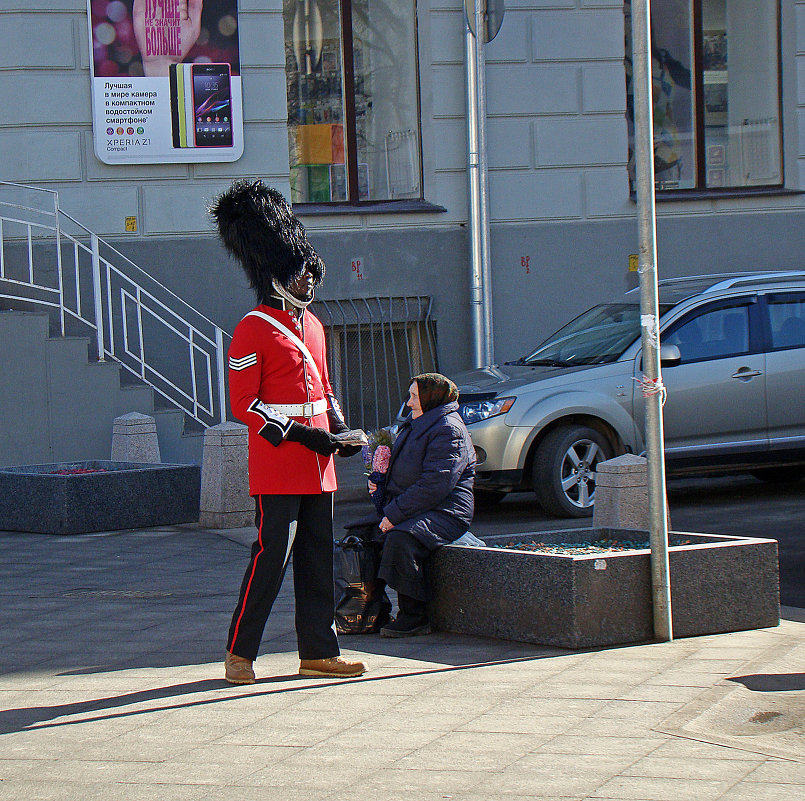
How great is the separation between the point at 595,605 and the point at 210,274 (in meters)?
8.57

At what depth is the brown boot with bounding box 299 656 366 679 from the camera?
17.5 feet

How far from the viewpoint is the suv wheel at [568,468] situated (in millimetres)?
9703

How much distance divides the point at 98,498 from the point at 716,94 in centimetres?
928

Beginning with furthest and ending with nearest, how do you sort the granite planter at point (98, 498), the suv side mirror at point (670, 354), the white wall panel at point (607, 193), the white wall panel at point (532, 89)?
the white wall panel at point (607, 193) < the white wall panel at point (532, 89) < the granite planter at point (98, 498) < the suv side mirror at point (670, 354)

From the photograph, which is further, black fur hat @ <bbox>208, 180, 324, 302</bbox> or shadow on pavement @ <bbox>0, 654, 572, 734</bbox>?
black fur hat @ <bbox>208, 180, 324, 302</bbox>

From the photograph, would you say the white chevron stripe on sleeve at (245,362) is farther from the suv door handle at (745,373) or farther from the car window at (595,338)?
the suv door handle at (745,373)

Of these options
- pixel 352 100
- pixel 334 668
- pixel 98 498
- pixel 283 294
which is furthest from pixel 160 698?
pixel 352 100

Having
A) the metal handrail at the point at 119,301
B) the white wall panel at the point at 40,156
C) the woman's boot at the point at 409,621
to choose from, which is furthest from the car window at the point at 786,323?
the white wall panel at the point at 40,156

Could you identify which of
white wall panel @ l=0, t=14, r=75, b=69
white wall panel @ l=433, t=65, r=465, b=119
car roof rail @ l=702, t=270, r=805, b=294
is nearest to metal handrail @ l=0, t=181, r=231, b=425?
white wall panel @ l=0, t=14, r=75, b=69

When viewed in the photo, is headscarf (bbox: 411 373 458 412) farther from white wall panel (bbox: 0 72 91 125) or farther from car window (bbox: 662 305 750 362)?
white wall panel (bbox: 0 72 91 125)

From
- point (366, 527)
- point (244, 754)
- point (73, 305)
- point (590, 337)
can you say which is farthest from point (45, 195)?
point (244, 754)

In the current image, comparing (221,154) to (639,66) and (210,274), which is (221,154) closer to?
(210,274)

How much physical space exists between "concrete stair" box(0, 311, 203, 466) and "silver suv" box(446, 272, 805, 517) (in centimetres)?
311

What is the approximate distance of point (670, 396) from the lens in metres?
10.0
